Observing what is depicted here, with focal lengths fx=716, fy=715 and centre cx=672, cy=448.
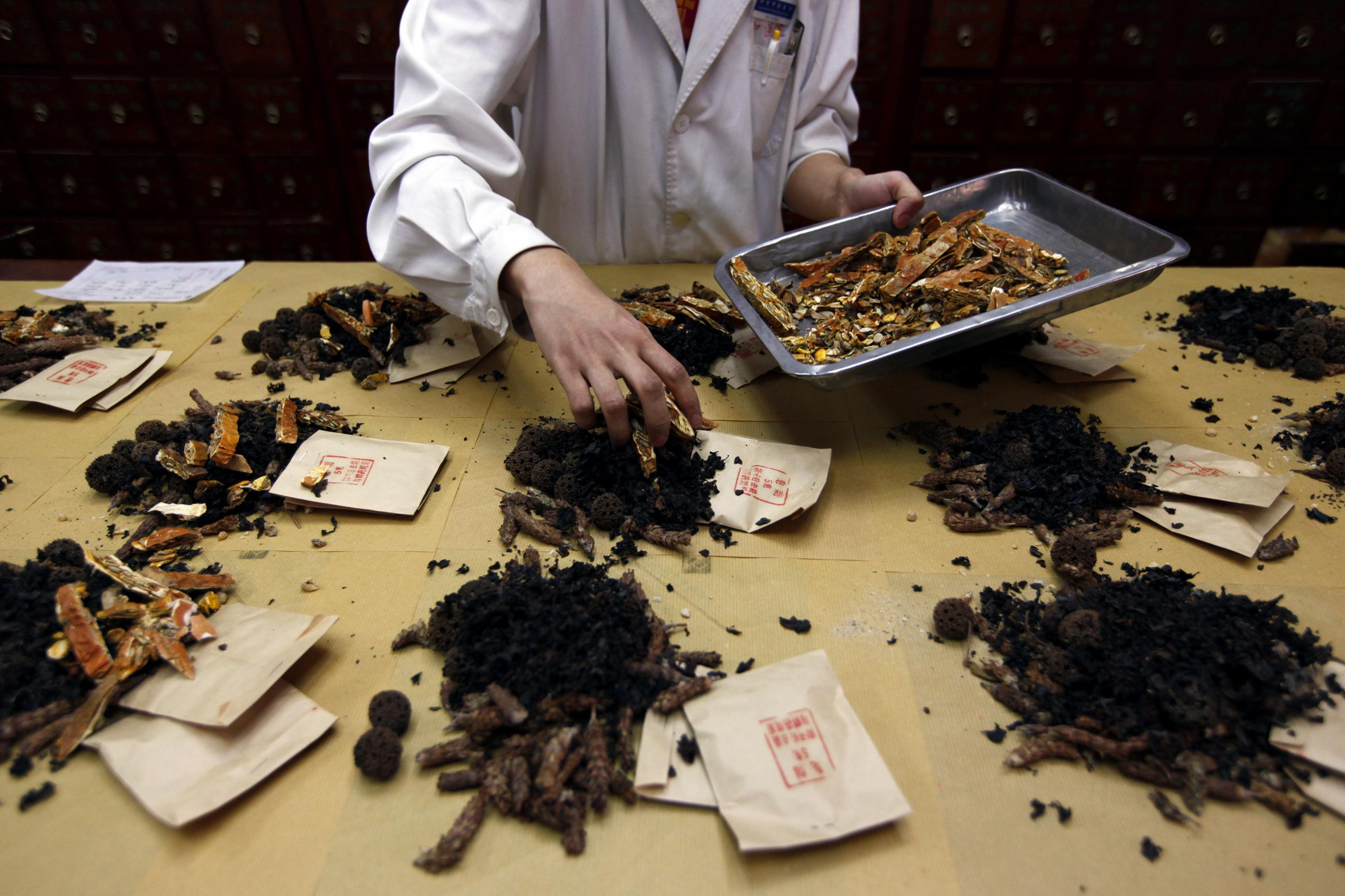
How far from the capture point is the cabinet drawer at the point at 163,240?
2799 millimetres

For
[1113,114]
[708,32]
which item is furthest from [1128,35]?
[708,32]

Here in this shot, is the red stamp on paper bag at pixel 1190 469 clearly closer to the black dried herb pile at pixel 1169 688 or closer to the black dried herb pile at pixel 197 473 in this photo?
the black dried herb pile at pixel 1169 688

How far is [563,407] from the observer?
1.35m

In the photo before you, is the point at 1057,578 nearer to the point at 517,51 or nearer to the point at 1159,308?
the point at 1159,308

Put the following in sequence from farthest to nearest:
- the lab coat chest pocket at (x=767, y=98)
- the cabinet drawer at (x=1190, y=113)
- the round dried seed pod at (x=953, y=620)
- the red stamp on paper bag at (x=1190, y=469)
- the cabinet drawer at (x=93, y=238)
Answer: the cabinet drawer at (x=93, y=238)
the cabinet drawer at (x=1190, y=113)
the lab coat chest pocket at (x=767, y=98)
the red stamp on paper bag at (x=1190, y=469)
the round dried seed pod at (x=953, y=620)

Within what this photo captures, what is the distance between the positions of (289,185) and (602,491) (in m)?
2.34

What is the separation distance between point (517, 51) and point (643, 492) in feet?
2.75

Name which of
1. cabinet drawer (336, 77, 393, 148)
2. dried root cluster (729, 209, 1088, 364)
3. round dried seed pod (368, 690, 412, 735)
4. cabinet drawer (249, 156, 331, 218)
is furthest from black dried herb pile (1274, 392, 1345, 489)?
cabinet drawer (249, 156, 331, 218)

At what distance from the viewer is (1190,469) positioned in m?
1.14

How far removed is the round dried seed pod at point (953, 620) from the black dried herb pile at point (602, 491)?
0.35 meters

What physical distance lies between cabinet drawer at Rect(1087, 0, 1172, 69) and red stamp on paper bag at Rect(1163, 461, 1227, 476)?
79.1 inches

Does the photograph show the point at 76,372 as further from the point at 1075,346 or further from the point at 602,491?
the point at 1075,346

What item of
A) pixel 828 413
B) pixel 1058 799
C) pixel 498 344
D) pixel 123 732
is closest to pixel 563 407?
pixel 498 344

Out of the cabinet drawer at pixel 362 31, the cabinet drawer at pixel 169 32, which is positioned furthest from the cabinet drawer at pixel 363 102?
the cabinet drawer at pixel 169 32
